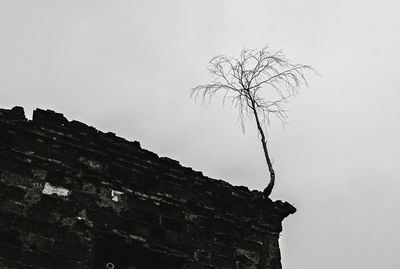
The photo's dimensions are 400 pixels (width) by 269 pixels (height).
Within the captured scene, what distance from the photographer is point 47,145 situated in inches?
265

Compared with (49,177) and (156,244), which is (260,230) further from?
(49,177)

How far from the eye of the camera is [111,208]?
668cm

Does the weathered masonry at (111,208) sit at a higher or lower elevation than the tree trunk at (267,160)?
lower

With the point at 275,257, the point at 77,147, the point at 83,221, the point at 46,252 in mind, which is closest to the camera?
the point at 46,252

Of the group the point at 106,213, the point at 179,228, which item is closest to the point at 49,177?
the point at 106,213

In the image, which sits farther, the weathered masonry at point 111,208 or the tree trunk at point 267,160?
the tree trunk at point 267,160

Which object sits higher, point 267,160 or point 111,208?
point 267,160

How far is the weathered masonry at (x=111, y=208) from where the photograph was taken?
6.10 metres

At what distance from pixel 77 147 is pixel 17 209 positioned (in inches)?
50.7

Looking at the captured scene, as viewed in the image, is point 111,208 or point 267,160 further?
point 267,160

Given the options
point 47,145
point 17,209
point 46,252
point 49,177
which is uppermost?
point 47,145

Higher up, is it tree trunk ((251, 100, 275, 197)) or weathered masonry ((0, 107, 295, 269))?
tree trunk ((251, 100, 275, 197))

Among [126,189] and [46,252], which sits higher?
[126,189]

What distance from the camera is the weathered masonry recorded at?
6.10 m
